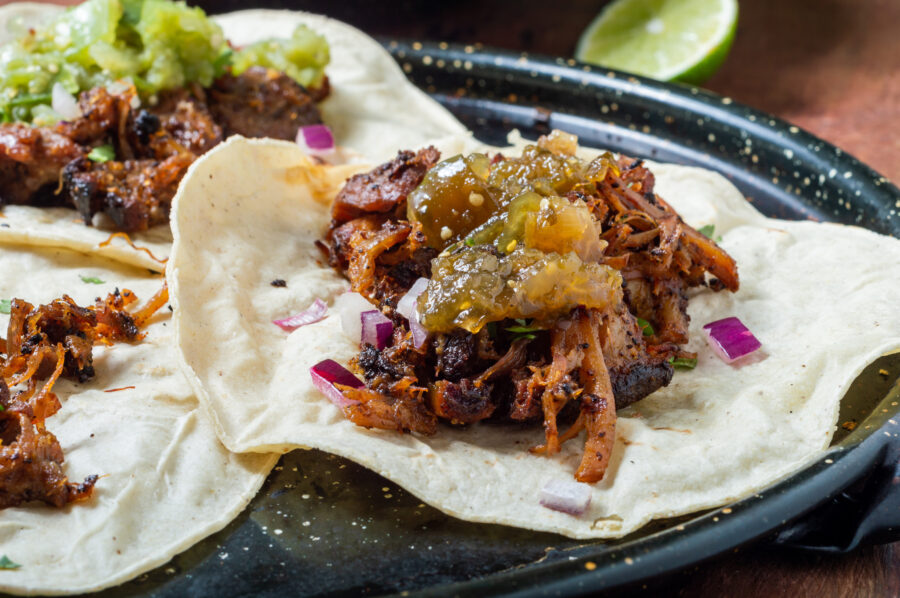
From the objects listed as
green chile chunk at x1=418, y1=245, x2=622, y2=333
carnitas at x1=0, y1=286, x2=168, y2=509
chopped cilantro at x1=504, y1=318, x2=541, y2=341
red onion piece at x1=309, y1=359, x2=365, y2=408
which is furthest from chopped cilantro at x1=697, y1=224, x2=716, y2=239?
carnitas at x1=0, y1=286, x2=168, y2=509

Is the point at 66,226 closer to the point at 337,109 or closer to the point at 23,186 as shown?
the point at 23,186

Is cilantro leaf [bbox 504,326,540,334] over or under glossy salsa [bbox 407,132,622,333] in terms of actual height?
under

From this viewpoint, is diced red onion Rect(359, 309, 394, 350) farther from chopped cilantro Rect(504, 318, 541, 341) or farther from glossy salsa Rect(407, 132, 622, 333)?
chopped cilantro Rect(504, 318, 541, 341)

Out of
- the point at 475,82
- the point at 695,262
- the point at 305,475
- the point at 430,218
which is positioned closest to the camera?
the point at 305,475

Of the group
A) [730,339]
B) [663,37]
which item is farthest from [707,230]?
[663,37]

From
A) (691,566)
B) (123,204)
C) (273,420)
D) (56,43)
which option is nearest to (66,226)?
(123,204)

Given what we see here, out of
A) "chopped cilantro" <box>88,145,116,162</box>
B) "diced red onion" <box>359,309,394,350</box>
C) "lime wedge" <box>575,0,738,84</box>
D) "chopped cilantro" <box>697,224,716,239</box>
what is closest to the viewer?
"diced red onion" <box>359,309,394,350</box>

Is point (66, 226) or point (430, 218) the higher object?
point (430, 218)
